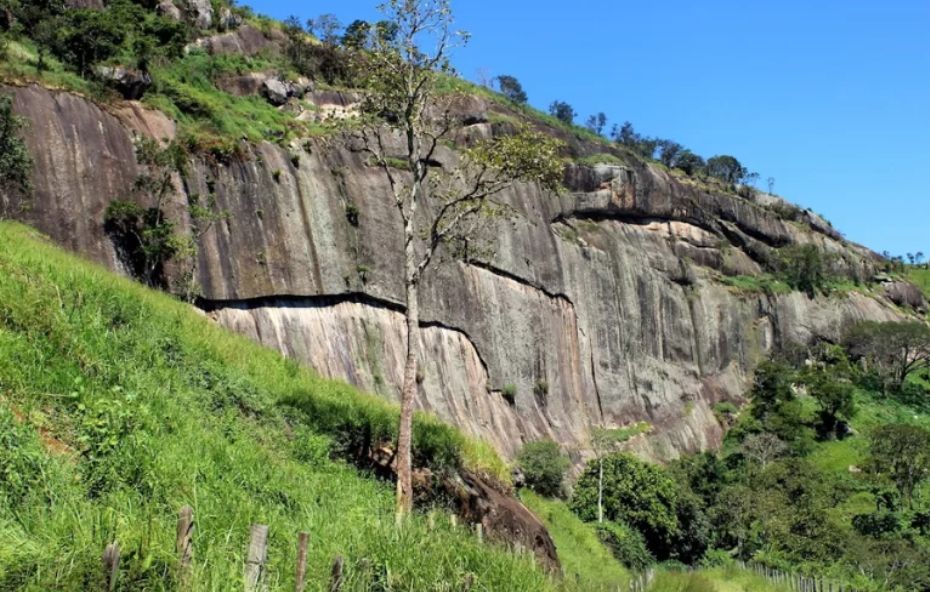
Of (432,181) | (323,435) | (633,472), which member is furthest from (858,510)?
(323,435)

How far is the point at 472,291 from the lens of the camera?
43.0 m

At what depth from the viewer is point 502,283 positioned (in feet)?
149

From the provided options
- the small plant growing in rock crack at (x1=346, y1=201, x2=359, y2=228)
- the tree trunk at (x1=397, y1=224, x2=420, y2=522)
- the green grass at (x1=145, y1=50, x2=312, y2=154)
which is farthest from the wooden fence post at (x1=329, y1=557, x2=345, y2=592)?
the small plant growing in rock crack at (x1=346, y1=201, x2=359, y2=228)

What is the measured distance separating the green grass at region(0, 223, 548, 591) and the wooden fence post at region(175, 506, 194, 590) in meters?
0.07

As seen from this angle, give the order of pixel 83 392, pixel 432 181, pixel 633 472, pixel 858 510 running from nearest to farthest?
1. pixel 83 392
2. pixel 432 181
3. pixel 633 472
4. pixel 858 510

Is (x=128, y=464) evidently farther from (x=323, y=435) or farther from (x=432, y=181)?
(x=432, y=181)

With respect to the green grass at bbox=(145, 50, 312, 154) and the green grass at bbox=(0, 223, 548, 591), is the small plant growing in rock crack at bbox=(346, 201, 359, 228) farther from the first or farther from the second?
the green grass at bbox=(0, 223, 548, 591)

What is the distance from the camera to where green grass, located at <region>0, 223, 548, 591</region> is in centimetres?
535

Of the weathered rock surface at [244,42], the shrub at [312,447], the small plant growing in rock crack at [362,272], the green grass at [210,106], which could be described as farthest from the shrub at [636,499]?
the weathered rock surface at [244,42]

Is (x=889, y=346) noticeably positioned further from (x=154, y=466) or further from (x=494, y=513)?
(x=154, y=466)

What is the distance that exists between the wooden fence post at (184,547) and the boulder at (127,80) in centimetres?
2991

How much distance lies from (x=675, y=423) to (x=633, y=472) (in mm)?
15013

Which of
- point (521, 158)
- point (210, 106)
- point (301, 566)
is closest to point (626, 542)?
point (521, 158)

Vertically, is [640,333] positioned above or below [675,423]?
above
